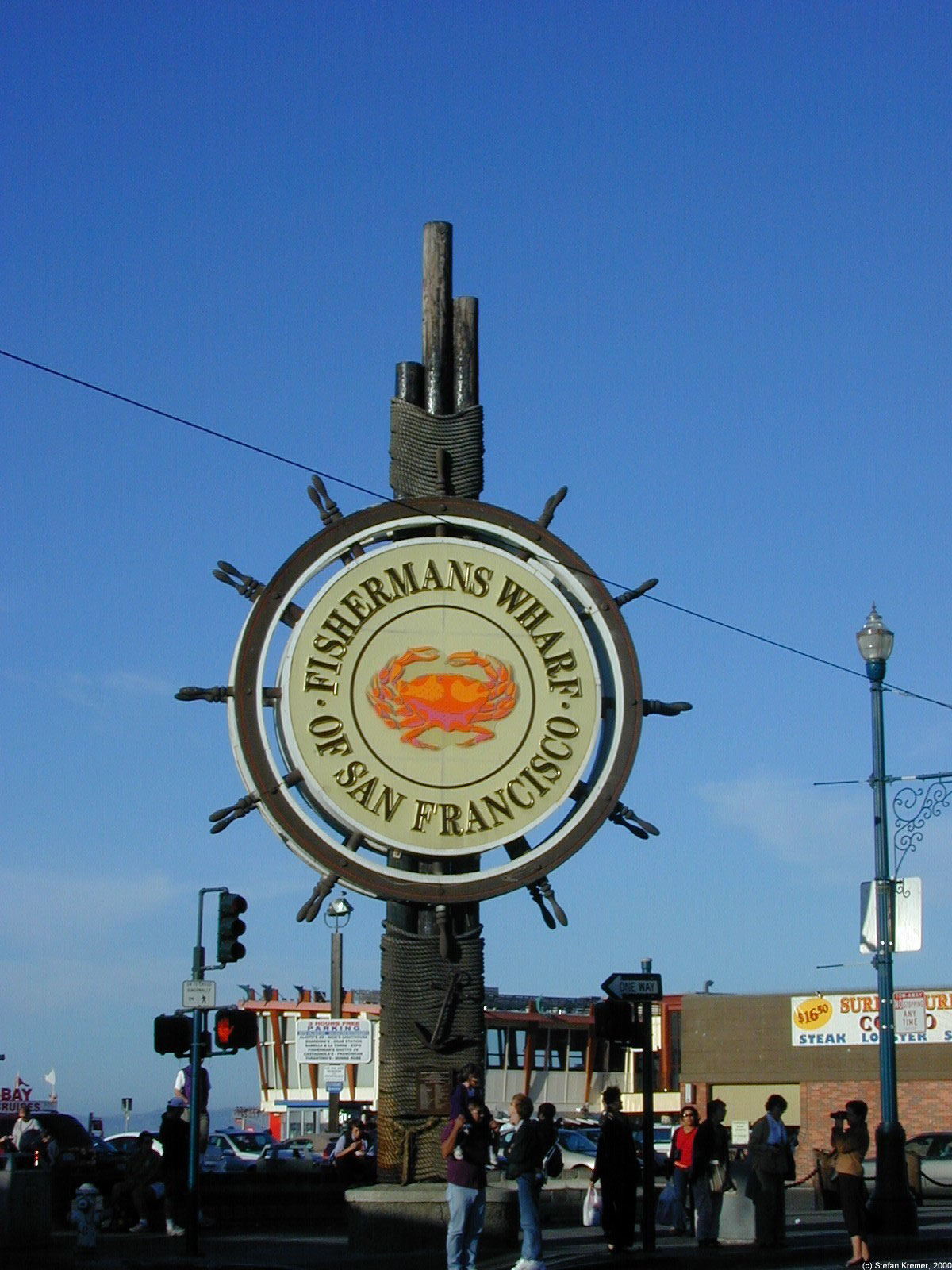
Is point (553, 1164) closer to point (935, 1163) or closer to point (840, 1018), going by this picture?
point (935, 1163)

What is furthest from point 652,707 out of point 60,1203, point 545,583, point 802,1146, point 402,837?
point 802,1146

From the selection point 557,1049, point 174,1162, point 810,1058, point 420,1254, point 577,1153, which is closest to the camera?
point 420,1254

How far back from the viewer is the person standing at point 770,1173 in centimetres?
1831

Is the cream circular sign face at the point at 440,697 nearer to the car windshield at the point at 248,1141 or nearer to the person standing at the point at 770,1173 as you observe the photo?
the person standing at the point at 770,1173

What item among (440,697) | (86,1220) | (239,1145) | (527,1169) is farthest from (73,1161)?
(239,1145)

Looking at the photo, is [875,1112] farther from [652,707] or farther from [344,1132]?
[652,707]

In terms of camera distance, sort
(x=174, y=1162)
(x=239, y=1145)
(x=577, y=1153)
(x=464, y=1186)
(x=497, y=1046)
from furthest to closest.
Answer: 1. (x=497, y=1046)
2. (x=239, y=1145)
3. (x=577, y=1153)
4. (x=174, y=1162)
5. (x=464, y=1186)

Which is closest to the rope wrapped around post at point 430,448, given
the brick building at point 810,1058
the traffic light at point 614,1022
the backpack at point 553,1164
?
the traffic light at point 614,1022

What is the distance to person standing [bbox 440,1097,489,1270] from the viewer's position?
14.1m

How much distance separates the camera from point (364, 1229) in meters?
17.1

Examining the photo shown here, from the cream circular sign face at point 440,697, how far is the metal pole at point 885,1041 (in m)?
5.77

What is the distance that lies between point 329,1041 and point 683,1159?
816 inches

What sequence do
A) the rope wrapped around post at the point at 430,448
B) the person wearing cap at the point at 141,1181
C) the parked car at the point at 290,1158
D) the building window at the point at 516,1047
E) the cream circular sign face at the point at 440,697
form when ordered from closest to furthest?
the cream circular sign face at the point at 440,697, the rope wrapped around post at the point at 430,448, the person wearing cap at the point at 141,1181, the parked car at the point at 290,1158, the building window at the point at 516,1047

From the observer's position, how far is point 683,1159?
20.1m
